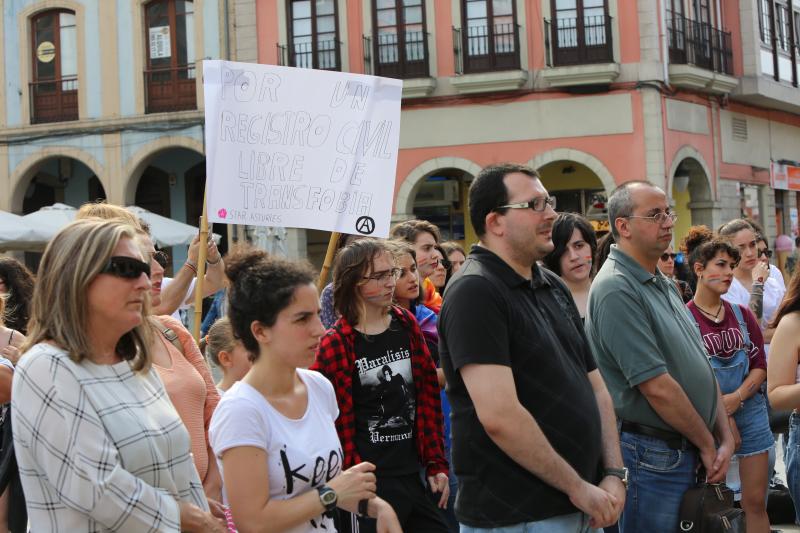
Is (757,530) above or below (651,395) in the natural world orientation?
below

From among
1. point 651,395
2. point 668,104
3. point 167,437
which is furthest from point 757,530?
point 668,104

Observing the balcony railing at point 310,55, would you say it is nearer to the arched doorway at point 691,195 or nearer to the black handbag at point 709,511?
the arched doorway at point 691,195

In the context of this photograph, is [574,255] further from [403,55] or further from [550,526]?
[403,55]

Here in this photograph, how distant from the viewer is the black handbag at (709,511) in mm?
4684

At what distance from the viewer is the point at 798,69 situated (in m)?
29.7

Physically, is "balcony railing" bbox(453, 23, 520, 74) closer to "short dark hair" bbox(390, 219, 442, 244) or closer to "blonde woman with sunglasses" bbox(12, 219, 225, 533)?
"short dark hair" bbox(390, 219, 442, 244)

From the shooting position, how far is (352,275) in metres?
5.40

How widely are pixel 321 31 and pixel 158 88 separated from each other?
4293mm

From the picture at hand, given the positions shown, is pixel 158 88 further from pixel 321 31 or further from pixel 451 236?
pixel 451 236

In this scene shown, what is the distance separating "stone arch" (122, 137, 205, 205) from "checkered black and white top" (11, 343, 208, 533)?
22.9 metres

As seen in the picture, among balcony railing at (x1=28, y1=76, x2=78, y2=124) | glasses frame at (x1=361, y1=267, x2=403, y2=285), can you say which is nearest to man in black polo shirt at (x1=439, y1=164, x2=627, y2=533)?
glasses frame at (x1=361, y1=267, x2=403, y2=285)

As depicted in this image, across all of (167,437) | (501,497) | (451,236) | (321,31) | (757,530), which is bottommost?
(757,530)

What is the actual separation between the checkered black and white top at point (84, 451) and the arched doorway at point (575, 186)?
22250mm

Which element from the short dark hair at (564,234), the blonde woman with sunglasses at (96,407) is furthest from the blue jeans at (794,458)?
the blonde woman with sunglasses at (96,407)
